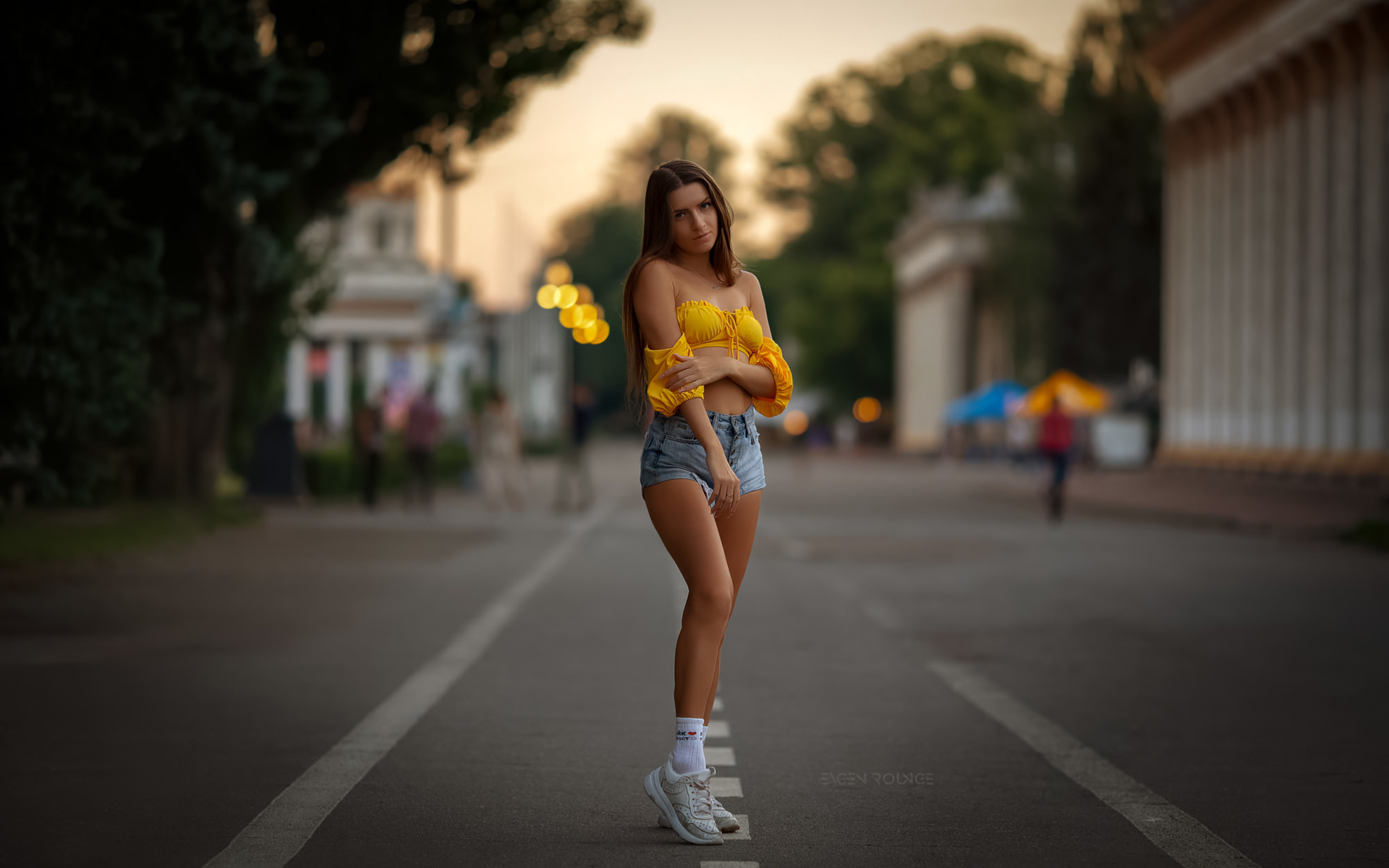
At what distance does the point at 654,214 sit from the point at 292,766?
8.34ft

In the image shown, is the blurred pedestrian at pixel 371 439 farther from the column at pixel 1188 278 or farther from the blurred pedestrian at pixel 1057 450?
the column at pixel 1188 278

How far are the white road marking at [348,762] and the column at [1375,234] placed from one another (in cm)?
2494

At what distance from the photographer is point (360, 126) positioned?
2269 centimetres

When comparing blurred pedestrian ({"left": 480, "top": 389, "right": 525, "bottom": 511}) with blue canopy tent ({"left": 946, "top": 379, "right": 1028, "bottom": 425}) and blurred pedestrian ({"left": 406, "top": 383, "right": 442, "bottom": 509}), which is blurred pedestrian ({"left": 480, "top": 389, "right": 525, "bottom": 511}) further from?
blue canopy tent ({"left": 946, "top": 379, "right": 1028, "bottom": 425})

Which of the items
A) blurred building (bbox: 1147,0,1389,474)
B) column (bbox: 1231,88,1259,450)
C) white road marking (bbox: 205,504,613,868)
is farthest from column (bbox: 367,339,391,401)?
white road marking (bbox: 205,504,613,868)

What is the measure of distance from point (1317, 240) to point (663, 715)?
1224 inches

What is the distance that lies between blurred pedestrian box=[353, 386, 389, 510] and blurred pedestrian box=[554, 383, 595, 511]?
2878mm

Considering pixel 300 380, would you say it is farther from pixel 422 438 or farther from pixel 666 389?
pixel 666 389

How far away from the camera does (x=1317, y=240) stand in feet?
120

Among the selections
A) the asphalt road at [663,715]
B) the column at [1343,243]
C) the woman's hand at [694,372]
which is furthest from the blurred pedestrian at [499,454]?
the woman's hand at [694,372]

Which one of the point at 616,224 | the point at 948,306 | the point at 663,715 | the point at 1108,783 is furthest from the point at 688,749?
the point at 616,224

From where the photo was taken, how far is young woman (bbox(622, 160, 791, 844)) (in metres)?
5.63

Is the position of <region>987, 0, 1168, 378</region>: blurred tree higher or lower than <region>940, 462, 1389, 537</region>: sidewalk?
higher

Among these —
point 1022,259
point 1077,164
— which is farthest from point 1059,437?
point 1022,259
